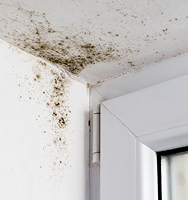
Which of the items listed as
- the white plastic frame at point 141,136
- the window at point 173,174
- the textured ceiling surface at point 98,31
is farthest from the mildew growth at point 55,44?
the window at point 173,174

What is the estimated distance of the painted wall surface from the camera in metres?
0.66

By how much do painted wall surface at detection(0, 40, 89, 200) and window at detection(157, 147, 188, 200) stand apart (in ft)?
0.53

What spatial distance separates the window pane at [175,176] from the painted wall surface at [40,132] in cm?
17

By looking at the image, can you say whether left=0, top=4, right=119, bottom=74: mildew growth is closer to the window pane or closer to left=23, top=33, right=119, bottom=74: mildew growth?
left=23, top=33, right=119, bottom=74: mildew growth

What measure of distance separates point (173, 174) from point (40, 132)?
265mm

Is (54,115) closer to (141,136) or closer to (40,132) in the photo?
(40,132)

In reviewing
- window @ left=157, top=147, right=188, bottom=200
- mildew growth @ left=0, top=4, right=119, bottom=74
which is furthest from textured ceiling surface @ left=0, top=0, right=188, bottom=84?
window @ left=157, top=147, right=188, bottom=200

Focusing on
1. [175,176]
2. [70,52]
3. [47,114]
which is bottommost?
[175,176]

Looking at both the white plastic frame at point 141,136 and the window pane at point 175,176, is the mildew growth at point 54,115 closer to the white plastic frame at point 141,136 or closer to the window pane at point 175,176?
the white plastic frame at point 141,136

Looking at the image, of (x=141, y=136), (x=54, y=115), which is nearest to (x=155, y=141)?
(x=141, y=136)

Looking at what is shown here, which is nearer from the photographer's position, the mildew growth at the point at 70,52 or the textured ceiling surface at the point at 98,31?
the textured ceiling surface at the point at 98,31

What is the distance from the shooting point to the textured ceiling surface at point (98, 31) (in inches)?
24.2

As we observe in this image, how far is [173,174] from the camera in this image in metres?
0.73

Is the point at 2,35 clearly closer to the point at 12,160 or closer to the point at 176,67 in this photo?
the point at 12,160
